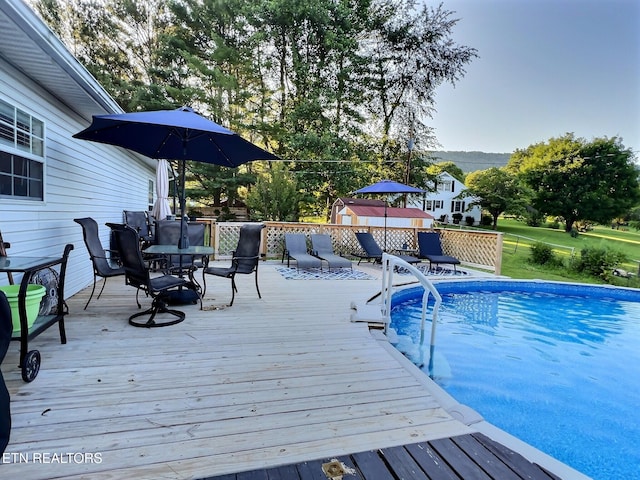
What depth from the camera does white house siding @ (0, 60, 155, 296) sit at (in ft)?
11.4

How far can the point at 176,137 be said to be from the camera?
4941 mm

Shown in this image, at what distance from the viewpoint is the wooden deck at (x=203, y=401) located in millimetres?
1708

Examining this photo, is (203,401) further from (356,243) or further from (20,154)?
(356,243)

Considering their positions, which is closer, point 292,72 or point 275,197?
point 275,197

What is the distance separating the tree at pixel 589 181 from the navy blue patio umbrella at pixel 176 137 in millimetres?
31153

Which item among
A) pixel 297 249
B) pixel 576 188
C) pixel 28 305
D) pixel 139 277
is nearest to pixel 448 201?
→ pixel 576 188

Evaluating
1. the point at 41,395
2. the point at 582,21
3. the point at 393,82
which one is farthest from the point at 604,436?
the point at 393,82

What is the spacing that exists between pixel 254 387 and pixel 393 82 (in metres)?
21.8

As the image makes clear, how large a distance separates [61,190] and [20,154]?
3.28ft

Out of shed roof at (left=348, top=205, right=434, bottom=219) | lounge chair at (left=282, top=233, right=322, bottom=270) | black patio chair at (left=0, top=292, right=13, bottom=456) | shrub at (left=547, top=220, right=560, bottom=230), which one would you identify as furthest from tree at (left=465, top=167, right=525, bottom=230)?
black patio chair at (left=0, top=292, right=13, bottom=456)

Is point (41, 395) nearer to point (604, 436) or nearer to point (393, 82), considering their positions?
point (604, 436)

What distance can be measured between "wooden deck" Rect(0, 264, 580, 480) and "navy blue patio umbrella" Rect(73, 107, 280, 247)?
1794mm

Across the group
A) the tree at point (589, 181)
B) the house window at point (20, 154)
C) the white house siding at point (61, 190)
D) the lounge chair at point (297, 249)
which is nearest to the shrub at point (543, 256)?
the lounge chair at point (297, 249)

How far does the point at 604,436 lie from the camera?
8.96 ft
